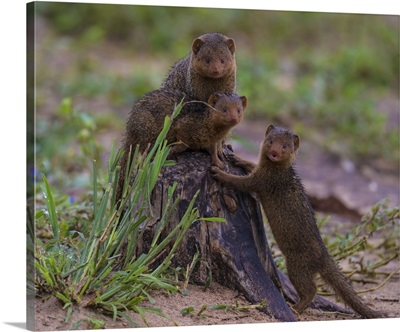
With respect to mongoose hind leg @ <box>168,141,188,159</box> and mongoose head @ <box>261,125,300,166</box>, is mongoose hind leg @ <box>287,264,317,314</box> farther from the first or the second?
mongoose hind leg @ <box>168,141,188,159</box>

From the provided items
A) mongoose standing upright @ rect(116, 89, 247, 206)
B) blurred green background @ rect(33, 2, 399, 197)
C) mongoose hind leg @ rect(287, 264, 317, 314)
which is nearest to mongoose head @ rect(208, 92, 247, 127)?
mongoose standing upright @ rect(116, 89, 247, 206)

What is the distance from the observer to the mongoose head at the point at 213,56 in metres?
5.46

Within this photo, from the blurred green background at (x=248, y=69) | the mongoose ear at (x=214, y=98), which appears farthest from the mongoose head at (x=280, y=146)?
the blurred green background at (x=248, y=69)

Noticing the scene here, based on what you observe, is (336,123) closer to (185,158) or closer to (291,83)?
(291,83)

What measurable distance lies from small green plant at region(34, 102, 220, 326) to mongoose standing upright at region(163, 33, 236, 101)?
2.98 feet

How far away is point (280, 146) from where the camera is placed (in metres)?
5.23

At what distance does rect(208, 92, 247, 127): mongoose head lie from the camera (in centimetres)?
511

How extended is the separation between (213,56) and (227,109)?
0.52 metres

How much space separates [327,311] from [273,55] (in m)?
8.82

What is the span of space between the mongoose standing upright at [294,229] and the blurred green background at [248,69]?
331 cm

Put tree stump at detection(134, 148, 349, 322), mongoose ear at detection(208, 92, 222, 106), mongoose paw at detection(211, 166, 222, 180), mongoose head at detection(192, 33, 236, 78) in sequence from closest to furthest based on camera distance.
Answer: tree stump at detection(134, 148, 349, 322) < mongoose paw at detection(211, 166, 222, 180) < mongoose ear at detection(208, 92, 222, 106) < mongoose head at detection(192, 33, 236, 78)

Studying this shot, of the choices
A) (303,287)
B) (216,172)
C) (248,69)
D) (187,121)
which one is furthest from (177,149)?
(248,69)

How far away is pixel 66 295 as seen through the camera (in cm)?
439

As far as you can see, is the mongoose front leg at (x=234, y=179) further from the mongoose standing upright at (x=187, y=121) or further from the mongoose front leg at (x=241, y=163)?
the mongoose front leg at (x=241, y=163)
